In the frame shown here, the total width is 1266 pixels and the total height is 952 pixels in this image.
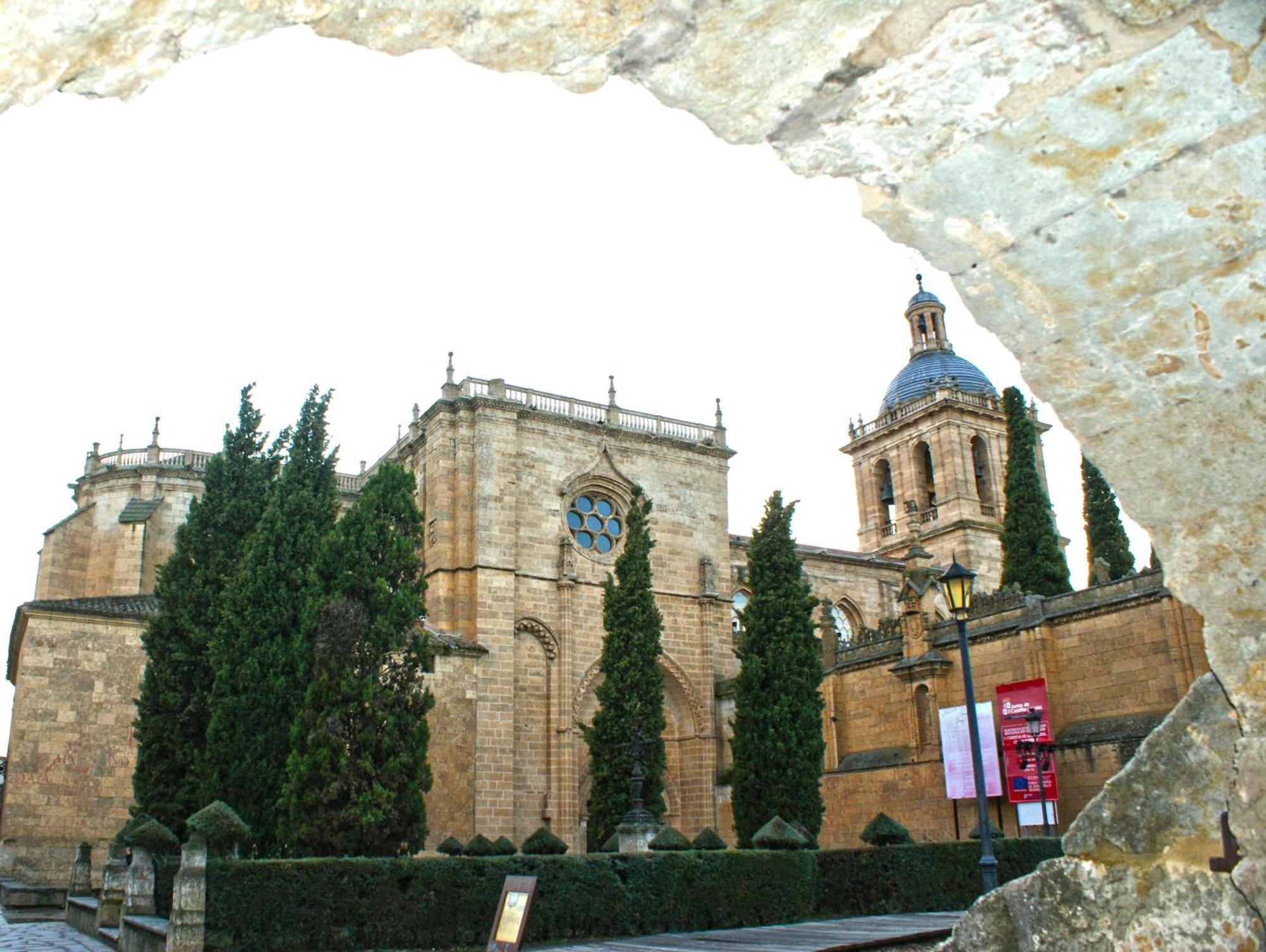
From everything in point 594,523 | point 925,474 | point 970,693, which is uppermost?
point 925,474

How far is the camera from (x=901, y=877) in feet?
50.3

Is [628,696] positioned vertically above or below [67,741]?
above

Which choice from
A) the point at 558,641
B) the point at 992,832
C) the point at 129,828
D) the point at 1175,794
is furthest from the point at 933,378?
the point at 1175,794

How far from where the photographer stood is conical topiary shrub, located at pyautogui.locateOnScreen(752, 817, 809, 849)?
15469 mm

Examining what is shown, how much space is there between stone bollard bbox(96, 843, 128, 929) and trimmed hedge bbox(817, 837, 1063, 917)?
9.93 meters

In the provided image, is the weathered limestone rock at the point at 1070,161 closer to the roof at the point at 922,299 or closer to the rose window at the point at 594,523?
the rose window at the point at 594,523

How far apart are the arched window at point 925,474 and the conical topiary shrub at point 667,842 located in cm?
2801

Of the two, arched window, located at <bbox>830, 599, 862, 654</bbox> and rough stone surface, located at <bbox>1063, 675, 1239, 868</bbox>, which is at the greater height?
arched window, located at <bbox>830, 599, 862, 654</bbox>

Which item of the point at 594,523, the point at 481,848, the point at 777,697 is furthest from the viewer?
the point at 594,523

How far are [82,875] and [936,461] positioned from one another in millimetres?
31604

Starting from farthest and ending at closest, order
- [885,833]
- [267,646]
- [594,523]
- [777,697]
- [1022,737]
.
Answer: [594,523] < [777,697] < [1022,737] < [267,646] < [885,833]

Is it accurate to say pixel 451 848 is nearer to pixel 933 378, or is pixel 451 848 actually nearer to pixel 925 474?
pixel 925 474

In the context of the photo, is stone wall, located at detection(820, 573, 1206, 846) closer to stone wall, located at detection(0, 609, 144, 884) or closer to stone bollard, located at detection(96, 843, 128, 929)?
stone bollard, located at detection(96, 843, 128, 929)

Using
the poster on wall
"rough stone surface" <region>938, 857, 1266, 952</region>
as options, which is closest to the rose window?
the poster on wall
